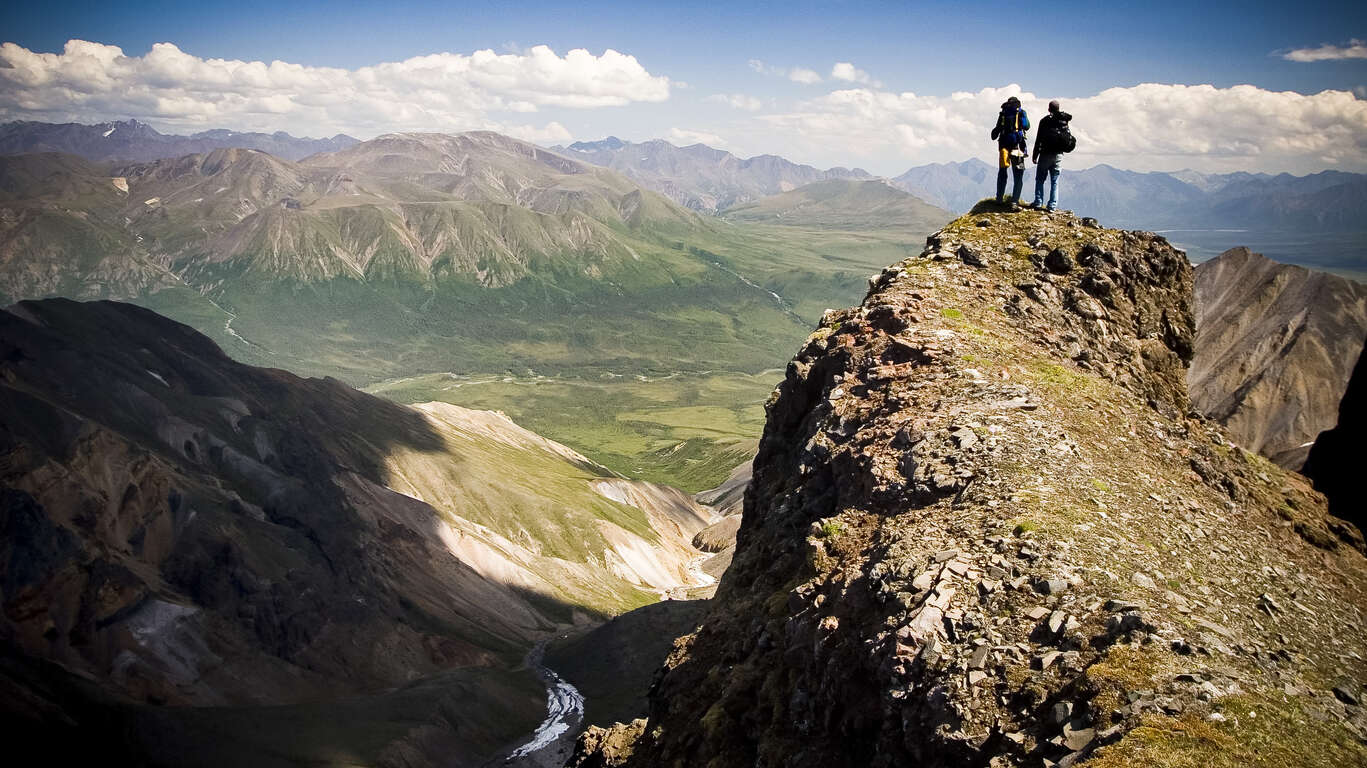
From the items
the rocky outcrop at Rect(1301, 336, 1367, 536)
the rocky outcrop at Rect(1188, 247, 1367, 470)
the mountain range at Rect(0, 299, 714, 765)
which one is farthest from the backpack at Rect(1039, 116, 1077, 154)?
the rocky outcrop at Rect(1188, 247, 1367, 470)

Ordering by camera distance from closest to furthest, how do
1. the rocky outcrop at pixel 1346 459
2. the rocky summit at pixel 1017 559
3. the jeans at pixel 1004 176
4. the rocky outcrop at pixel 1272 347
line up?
the rocky summit at pixel 1017 559 → the jeans at pixel 1004 176 → the rocky outcrop at pixel 1346 459 → the rocky outcrop at pixel 1272 347

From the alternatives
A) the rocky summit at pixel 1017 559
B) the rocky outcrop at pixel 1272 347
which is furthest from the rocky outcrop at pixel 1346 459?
the rocky outcrop at pixel 1272 347

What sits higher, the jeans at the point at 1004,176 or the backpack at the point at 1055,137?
the backpack at the point at 1055,137

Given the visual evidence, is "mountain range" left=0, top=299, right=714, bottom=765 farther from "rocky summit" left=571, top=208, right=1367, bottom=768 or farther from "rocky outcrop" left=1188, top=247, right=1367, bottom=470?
"rocky outcrop" left=1188, top=247, right=1367, bottom=470

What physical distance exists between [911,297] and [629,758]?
1677cm

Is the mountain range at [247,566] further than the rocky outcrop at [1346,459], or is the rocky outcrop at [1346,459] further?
the mountain range at [247,566]

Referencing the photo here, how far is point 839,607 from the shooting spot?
18766mm

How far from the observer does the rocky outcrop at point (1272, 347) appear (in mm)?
121000

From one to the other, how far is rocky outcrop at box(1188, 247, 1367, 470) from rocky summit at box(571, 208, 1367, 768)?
99.7 m

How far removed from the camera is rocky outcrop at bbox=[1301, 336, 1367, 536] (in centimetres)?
3878

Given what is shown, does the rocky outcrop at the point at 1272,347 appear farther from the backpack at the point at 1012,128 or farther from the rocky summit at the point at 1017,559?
the rocky summit at the point at 1017,559

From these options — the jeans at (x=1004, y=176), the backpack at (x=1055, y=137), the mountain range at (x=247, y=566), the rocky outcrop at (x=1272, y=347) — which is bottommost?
the mountain range at (x=247, y=566)

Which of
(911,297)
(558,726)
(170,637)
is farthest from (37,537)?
(911,297)

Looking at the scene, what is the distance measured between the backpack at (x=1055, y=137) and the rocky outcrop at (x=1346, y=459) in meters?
19.1
